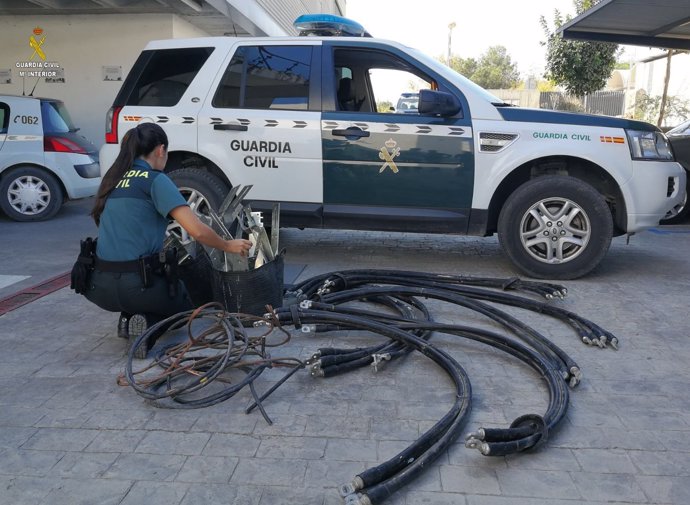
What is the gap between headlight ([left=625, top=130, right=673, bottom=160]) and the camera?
18.9 feet

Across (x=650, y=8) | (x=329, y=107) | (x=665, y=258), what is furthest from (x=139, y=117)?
(x=650, y=8)

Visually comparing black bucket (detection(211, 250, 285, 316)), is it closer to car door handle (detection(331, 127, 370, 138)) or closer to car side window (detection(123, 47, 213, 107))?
car door handle (detection(331, 127, 370, 138))

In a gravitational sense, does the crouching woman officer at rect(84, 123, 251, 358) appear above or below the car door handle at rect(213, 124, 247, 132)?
below

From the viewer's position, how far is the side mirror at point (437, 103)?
5.60m

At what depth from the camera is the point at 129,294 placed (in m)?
3.98

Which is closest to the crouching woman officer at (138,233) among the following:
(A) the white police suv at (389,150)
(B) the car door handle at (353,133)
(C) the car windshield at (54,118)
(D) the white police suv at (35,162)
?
(A) the white police suv at (389,150)

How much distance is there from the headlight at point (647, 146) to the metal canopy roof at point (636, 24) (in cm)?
495

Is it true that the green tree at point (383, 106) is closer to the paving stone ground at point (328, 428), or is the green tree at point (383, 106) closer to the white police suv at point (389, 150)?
the white police suv at point (389, 150)

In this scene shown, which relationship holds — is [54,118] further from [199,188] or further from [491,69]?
[491,69]

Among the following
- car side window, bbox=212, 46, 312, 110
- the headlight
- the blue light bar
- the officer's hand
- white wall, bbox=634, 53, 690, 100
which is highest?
white wall, bbox=634, 53, 690, 100

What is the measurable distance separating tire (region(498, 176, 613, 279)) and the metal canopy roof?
226 inches

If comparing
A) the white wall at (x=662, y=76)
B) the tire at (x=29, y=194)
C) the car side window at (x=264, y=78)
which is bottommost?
the tire at (x=29, y=194)

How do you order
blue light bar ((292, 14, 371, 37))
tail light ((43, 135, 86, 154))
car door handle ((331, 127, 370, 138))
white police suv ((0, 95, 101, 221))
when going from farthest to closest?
tail light ((43, 135, 86, 154)), white police suv ((0, 95, 101, 221)), blue light bar ((292, 14, 371, 37)), car door handle ((331, 127, 370, 138))

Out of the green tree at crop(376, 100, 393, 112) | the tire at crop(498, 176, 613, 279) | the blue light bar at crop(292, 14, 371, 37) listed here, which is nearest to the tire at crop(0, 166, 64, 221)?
the blue light bar at crop(292, 14, 371, 37)
